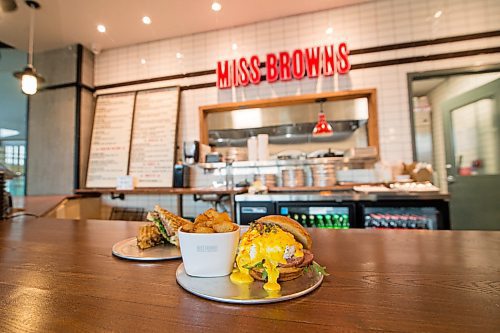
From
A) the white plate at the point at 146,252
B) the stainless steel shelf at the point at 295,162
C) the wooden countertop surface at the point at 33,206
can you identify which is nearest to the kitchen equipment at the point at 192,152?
the stainless steel shelf at the point at 295,162

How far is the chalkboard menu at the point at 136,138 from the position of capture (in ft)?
12.1

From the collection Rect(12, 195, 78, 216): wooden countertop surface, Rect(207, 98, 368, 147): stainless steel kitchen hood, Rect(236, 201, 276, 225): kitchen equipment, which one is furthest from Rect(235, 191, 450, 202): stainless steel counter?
Rect(12, 195, 78, 216): wooden countertop surface

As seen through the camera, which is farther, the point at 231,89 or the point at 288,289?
the point at 231,89

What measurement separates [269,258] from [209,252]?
132 mm

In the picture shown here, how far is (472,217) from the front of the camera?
2.92 m

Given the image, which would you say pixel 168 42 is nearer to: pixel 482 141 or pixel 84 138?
pixel 84 138

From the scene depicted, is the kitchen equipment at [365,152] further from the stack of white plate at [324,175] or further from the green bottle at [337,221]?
the green bottle at [337,221]

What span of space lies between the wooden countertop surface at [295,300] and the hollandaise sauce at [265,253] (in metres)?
0.08

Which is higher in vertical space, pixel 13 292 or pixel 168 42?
pixel 168 42

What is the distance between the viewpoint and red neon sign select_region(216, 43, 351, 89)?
10.7 feet

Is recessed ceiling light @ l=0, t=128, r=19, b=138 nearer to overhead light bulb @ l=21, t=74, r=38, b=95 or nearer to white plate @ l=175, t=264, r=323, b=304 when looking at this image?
overhead light bulb @ l=21, t=74, r=38, b=95

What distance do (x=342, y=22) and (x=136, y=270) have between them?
12.3 feet

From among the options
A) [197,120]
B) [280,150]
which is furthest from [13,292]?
[280,150]

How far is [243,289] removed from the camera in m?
0.49
